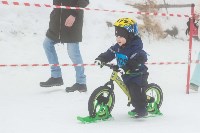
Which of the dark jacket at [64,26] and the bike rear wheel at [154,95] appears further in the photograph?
the dark jacket at [64,26]

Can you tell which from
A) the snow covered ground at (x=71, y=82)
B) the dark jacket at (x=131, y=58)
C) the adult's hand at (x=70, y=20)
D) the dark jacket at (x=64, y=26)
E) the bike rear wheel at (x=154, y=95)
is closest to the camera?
the snow covered ground at (x=71, y=82)

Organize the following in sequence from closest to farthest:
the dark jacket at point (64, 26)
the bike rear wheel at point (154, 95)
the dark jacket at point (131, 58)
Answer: the dark jacket at point (131, 58)
the bike rear wheel at point (154, 95)
the dark jacket at point (64, 26)

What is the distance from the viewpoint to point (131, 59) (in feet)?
17.9

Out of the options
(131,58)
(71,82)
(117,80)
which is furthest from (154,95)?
(71,82)

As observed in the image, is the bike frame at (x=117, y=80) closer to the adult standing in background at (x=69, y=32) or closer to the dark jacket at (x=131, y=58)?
the dark jacket at (x=131, y=58)

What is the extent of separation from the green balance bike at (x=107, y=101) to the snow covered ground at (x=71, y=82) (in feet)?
0.36

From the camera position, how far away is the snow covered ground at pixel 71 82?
17.6 ft

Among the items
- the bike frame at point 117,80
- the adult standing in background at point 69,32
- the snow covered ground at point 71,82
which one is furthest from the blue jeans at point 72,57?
the bike frame at point 117,80

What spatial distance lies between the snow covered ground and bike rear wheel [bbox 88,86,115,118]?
154 mm

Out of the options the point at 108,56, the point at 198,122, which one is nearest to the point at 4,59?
the point at 108,56

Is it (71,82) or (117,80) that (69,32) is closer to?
(71,82)

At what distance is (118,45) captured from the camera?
5.67 metres

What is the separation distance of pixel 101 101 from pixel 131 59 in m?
0.60

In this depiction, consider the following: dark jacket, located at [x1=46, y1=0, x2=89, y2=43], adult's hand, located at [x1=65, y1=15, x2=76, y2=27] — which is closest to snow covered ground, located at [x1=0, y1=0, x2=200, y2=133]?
dark jacket, located at [x1=46, y1=0, x2=89, y2=43]
